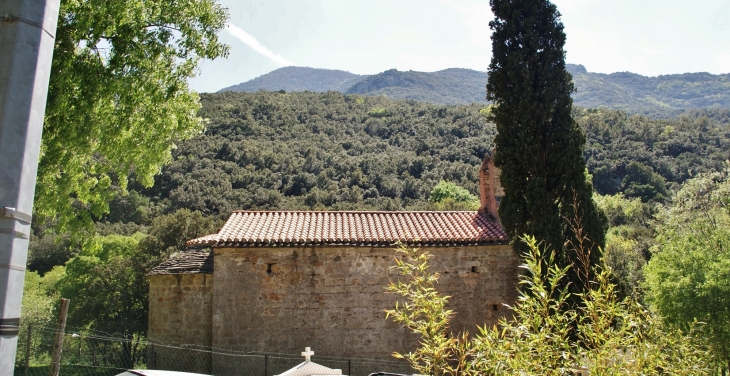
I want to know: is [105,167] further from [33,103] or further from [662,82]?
[662,82]

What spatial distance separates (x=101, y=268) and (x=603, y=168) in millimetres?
42826

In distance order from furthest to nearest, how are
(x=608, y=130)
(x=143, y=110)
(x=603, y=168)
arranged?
(x=608, y=130), (x=603, y=168), (x=143, y=110)

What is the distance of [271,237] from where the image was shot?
12.4m

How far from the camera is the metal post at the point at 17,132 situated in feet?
6.18

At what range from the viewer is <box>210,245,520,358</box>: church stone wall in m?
12.3

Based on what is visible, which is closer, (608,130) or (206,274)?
(206,274)

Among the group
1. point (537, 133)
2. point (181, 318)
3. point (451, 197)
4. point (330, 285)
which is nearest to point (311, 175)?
point (451, 197)

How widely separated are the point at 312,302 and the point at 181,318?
11.2 ft

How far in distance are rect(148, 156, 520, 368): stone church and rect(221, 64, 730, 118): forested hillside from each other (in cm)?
9731

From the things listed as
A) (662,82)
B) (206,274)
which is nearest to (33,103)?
(206,274)

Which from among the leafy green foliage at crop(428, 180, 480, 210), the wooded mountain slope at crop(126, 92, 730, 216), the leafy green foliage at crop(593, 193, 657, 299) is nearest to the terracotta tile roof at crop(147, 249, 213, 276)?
the leafy green foliage at crop(593, 193, 657, 299)

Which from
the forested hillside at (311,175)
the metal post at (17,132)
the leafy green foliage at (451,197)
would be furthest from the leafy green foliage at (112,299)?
the metal post at (17,132)

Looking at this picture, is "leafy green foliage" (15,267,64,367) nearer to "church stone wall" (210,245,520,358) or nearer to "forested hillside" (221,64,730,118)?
"church stone wall" (210,245,520,358)

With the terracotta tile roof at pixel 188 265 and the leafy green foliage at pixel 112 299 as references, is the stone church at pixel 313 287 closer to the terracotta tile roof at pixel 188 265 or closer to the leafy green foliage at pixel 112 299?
the terracotta tile roof at pixel 188 265
